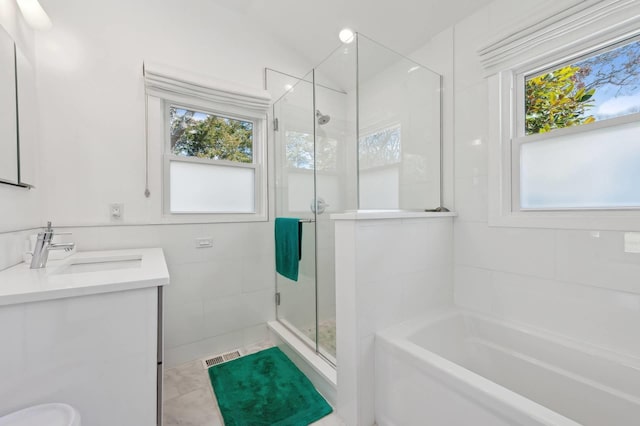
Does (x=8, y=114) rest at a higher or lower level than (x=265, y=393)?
higher

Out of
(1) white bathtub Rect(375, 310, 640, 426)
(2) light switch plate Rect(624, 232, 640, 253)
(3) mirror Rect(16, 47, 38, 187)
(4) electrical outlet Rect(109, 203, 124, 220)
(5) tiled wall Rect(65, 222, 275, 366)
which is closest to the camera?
(1) white bathtub Rect(375, 310, 640, 426)

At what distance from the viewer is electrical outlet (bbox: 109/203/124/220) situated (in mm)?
1769

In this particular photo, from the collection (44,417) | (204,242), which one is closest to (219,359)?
(204,242)

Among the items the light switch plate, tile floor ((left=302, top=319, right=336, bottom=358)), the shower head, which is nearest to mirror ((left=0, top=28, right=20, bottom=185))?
A: the shower head

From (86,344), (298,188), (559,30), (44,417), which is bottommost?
(44,417)

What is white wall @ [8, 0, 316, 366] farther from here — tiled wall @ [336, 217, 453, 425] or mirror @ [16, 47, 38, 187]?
tiled wall @ [336, 217, 453, 425]

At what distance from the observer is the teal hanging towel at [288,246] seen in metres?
2.00

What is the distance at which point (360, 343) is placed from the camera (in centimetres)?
138

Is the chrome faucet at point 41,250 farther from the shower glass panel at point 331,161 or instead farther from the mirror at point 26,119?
the shower glass panel at point 331,161

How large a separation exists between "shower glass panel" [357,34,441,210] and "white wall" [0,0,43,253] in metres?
1.69

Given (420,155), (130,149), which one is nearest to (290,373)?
(420,155)

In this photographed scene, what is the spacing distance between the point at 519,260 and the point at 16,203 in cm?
267

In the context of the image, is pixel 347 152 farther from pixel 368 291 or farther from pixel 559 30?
pixel 559 30

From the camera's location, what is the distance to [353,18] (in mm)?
2006
